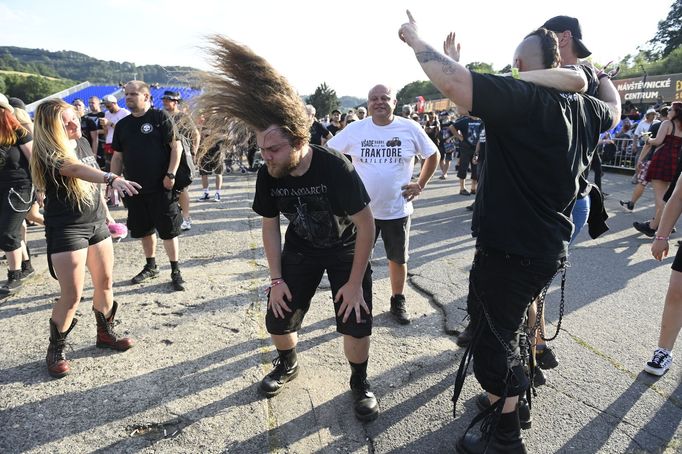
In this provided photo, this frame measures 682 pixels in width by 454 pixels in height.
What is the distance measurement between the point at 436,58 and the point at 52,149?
2523mm

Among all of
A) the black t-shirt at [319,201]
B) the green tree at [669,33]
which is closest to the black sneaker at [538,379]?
the black t-shirt at [319,201]

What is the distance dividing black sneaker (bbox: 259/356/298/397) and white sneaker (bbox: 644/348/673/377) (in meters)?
2.43

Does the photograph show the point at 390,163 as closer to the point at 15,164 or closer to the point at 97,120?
the point at 15,164

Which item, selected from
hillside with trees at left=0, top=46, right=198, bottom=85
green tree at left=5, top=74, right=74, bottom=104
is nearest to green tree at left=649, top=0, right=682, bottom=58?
green tree at left=5, top=74, right=74, bottom=104

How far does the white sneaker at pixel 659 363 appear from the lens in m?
2.90

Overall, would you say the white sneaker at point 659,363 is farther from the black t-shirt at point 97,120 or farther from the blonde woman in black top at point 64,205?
the black t-shirt at point 97,120

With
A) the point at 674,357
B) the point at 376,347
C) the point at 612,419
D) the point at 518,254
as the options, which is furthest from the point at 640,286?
the point at 518,254

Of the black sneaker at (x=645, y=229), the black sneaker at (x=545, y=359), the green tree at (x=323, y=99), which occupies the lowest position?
the black sneaker at (x=545, y=359)

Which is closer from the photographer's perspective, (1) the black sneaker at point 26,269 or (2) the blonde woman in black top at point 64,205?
(2) the blonde woman in black top at point 64,205

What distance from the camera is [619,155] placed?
44.2ft

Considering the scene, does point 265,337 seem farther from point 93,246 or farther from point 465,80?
point 465,80

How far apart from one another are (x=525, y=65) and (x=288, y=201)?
4.69 ft

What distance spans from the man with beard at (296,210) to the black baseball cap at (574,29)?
1.56 meters

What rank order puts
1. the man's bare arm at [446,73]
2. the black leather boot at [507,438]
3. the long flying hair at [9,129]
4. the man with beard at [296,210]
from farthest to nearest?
the long flying hair at [9,129] → the man with beard at [296,210] → the black leather boot at [507,438] → the man's bare arm at [446,73]
